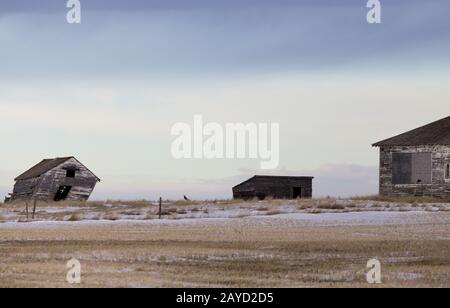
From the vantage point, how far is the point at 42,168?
69.0 m

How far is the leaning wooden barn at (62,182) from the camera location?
6612 centimetres

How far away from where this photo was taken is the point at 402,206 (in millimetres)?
44219

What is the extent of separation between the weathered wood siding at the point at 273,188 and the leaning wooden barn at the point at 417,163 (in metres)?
10.1

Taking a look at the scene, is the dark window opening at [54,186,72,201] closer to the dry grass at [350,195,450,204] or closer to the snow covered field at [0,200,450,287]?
the snow covered field at [0,200,450,287]

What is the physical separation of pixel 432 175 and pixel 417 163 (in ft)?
3.75

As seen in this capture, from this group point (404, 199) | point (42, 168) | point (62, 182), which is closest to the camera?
point (404, 199)

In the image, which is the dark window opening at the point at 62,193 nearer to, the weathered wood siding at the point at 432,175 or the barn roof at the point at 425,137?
the barn roof at the point at 425,137

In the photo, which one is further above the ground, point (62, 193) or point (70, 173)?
point (70, 173)

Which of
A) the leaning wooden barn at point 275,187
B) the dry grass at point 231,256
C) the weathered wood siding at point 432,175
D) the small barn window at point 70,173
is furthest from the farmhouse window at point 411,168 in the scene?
the small barn window at point 70,173

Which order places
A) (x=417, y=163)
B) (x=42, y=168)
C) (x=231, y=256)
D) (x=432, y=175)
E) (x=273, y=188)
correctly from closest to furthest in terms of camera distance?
(x=231, y=256)
(x=432, y=175)
(x=417, y=163)
(x=273, y=188)
(x=42, y=168)

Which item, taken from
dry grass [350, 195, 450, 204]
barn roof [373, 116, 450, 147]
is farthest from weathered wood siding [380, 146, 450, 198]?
dry grass [350, 195, 450, 204]

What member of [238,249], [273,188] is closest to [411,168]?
[273,188]

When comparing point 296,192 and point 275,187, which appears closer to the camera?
point 275,187

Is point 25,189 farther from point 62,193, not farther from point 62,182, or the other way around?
point 62,182
